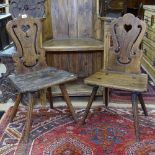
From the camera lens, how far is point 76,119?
2.46 m

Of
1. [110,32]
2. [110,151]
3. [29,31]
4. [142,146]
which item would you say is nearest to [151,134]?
[142,146]

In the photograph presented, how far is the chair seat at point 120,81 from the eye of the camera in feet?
6.97

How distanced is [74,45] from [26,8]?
0.69 meters

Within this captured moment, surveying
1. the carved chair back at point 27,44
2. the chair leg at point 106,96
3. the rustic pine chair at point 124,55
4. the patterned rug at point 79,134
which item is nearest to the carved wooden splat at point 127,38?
the rustic pine chair at point 124,55

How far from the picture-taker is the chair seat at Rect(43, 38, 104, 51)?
271 centimetres

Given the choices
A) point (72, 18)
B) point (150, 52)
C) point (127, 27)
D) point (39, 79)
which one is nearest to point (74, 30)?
point (72, 18)

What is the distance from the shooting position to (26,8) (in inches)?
116

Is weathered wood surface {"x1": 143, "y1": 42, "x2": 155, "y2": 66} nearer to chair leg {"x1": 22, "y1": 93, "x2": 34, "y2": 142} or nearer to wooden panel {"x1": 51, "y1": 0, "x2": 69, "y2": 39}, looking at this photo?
wooden panel {"x1": 51, "y1": 0, "x2": 69, "y2": 39}

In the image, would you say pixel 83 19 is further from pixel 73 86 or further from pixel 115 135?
pixel 115 135

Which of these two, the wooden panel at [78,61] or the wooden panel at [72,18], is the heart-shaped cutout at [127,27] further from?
the wooden panel at [72,18]

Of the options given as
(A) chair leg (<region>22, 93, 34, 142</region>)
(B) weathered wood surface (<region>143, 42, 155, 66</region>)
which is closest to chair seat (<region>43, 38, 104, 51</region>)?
(A) chair leg (<region>22, 93, 34, 142</region>)

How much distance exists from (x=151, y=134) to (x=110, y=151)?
1.43 feet

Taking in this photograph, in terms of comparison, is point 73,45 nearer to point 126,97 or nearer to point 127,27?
point 127,27

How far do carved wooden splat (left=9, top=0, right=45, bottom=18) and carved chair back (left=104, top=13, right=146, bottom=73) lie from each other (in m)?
0.86
